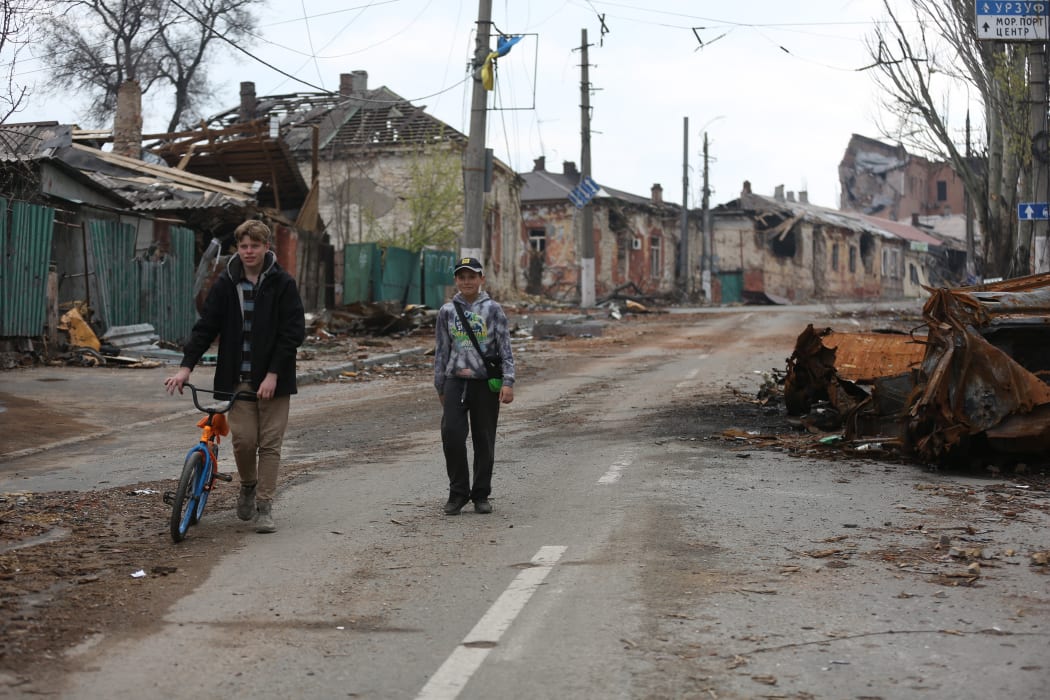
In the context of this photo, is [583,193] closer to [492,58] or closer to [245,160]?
[245,160]

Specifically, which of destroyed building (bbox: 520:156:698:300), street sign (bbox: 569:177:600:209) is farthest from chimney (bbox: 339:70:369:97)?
street sign (bbox: 569:177:600:209)

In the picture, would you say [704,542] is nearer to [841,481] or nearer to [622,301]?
[841,481]

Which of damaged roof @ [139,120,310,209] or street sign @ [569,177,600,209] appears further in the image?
street sign @ [569,177,600,209]

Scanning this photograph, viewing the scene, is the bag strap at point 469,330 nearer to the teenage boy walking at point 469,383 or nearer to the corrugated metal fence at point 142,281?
the teenage boy walking at point 469,383

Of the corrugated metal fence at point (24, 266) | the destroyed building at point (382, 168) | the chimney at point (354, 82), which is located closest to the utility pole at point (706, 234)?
the destroyed building at point (382, 168)

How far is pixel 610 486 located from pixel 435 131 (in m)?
34.6

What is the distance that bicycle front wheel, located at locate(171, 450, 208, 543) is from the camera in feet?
21.9

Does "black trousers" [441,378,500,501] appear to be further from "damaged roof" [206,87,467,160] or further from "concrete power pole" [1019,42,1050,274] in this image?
"damaged roof" [206,87,467,160]

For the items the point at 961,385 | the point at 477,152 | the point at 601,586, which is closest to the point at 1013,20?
the point at 477,152

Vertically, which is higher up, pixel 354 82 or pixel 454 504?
pixel 354 82

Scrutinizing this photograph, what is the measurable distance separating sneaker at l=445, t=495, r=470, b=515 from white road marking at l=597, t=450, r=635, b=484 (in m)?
1.49

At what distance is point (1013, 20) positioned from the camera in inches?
731

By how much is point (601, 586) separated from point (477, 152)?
61.6ft

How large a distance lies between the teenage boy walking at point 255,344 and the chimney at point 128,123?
23713 millimetres
